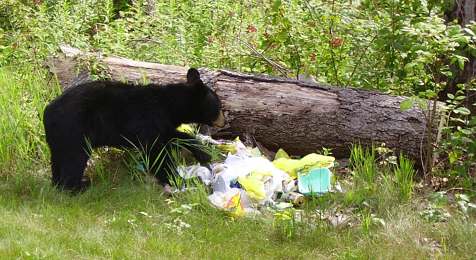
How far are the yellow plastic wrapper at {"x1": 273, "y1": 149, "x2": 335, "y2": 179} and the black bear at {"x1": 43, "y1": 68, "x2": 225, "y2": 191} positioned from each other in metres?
0.72

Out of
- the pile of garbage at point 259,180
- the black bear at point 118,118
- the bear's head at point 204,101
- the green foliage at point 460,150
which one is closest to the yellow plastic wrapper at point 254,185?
the pile of garbage at point 259,180

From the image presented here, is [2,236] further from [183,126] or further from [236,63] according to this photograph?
[236,63]

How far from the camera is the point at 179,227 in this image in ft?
19.0

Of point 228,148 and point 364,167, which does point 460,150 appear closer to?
point 364,167

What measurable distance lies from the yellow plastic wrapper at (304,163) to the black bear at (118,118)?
716mm

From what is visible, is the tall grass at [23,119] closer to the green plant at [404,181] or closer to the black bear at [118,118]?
the black bear at [118,118]

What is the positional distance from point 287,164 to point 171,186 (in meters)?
1.11

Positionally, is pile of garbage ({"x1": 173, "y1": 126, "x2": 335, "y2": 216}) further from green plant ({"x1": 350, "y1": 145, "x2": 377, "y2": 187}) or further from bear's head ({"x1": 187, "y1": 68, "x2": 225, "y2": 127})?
bear's head ({"x1": 187, "y1": 68, "x2": 225, "y2": 127})

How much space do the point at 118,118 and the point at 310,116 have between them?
1906mm

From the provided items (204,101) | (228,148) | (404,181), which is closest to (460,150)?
(404,181)

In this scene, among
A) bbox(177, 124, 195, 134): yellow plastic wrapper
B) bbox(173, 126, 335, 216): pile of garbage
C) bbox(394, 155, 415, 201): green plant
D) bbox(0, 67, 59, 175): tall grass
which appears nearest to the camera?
bbox(394, 155, 415, 201): green plant

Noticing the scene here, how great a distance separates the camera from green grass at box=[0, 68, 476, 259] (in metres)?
5.38

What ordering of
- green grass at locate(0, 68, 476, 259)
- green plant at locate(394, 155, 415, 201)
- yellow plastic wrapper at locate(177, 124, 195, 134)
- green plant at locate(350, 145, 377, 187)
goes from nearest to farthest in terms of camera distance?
green grass at locate(0, 68, 476, 259), green plant at locate(394, 155, 415, 201), green plant at locate(350, 145, 377, 187), yellow plastic wrapper at locate(177, 124, 195, 134)

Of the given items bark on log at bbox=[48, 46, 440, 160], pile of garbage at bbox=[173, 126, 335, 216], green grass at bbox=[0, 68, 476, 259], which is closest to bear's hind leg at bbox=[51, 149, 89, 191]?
green grass at bbox=[0, 68, 476, 259]
